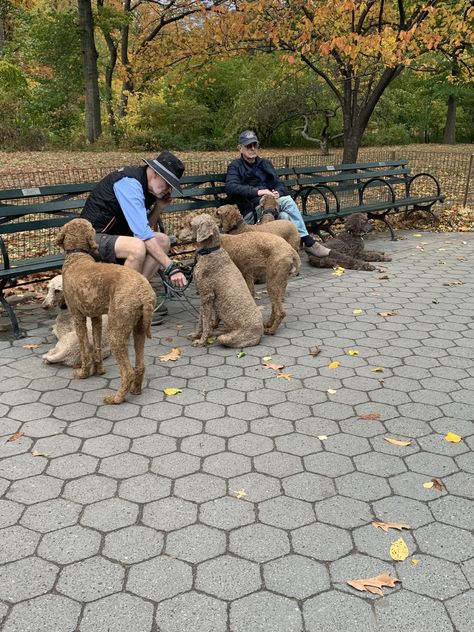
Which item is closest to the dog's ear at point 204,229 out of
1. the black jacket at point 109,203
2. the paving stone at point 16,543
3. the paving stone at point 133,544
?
the black jacket at point 109,203

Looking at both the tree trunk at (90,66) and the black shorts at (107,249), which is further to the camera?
the tree trunk at (90,66)

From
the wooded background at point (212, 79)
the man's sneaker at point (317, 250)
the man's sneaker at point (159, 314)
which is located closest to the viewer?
the man's sneaker at point (159, 314)

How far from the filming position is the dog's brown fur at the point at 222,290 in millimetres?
4957

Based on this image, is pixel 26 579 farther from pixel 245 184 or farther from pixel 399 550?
pixel 245 184

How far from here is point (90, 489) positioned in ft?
10.5

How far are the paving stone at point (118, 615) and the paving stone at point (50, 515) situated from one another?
591 mm

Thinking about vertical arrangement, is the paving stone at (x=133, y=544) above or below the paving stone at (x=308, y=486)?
below

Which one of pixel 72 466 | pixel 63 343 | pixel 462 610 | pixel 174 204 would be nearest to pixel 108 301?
pixel 63 343

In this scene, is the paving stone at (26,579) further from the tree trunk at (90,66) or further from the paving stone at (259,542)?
the tree trunk at (90,66)

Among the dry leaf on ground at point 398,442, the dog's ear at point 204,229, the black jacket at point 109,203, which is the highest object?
the black jacket at point 109,203

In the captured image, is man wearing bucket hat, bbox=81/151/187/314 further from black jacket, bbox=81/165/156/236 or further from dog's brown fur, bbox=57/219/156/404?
dog's brown fur, bbox=57/219/156/404

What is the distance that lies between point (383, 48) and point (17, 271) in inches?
288

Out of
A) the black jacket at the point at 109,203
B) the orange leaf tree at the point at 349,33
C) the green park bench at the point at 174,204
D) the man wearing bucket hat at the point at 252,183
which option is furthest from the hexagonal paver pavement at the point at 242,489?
the orange leaf tree at the point at 349,33

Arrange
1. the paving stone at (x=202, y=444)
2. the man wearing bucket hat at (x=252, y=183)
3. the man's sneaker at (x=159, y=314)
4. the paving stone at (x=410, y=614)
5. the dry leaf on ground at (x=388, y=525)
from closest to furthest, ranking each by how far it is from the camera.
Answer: the paving stone at (x=410, y=614)
the dry leaf on ground at (x=388, y=525)
the paving stone at (x=202, y=444)
the man's sneaker at (x=159, y=314)
the man wearing bucket hat at (x=252, y=183)
